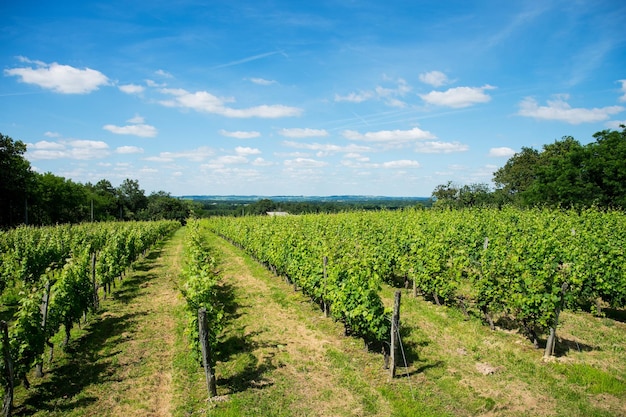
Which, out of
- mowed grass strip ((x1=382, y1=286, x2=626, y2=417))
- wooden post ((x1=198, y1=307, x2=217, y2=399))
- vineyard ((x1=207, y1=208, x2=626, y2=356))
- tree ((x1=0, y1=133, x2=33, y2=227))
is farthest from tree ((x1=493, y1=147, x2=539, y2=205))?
tree ((x1=0, y1=133, x2=33, y2=227))

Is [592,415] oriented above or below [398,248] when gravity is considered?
below

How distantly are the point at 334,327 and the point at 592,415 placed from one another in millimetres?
5855

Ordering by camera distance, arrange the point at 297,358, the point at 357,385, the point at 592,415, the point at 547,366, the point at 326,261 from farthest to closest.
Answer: the point at 326,261 → the point at 297,358 → the point at 547,366 → the point at 357,385 → the point at 592,415

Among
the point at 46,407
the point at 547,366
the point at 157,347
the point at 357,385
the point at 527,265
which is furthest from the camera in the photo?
the point at 527,265

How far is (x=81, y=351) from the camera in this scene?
27.7ft

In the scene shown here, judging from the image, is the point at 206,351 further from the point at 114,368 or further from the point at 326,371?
the point at 114,368

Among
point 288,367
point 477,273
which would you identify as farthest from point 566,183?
point 288,367

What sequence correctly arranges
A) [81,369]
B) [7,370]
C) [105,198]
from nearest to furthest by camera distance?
[7,370]
[81,369]
[105,198]

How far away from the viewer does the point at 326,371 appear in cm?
740

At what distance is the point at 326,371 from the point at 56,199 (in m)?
65.5

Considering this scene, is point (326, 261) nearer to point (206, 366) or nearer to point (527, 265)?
point (206, 366)

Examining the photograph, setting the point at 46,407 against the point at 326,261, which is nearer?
the point at 46,407

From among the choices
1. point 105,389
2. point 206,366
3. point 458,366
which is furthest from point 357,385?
point 105,389

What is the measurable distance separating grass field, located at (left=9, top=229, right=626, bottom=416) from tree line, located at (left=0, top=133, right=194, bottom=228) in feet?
144
